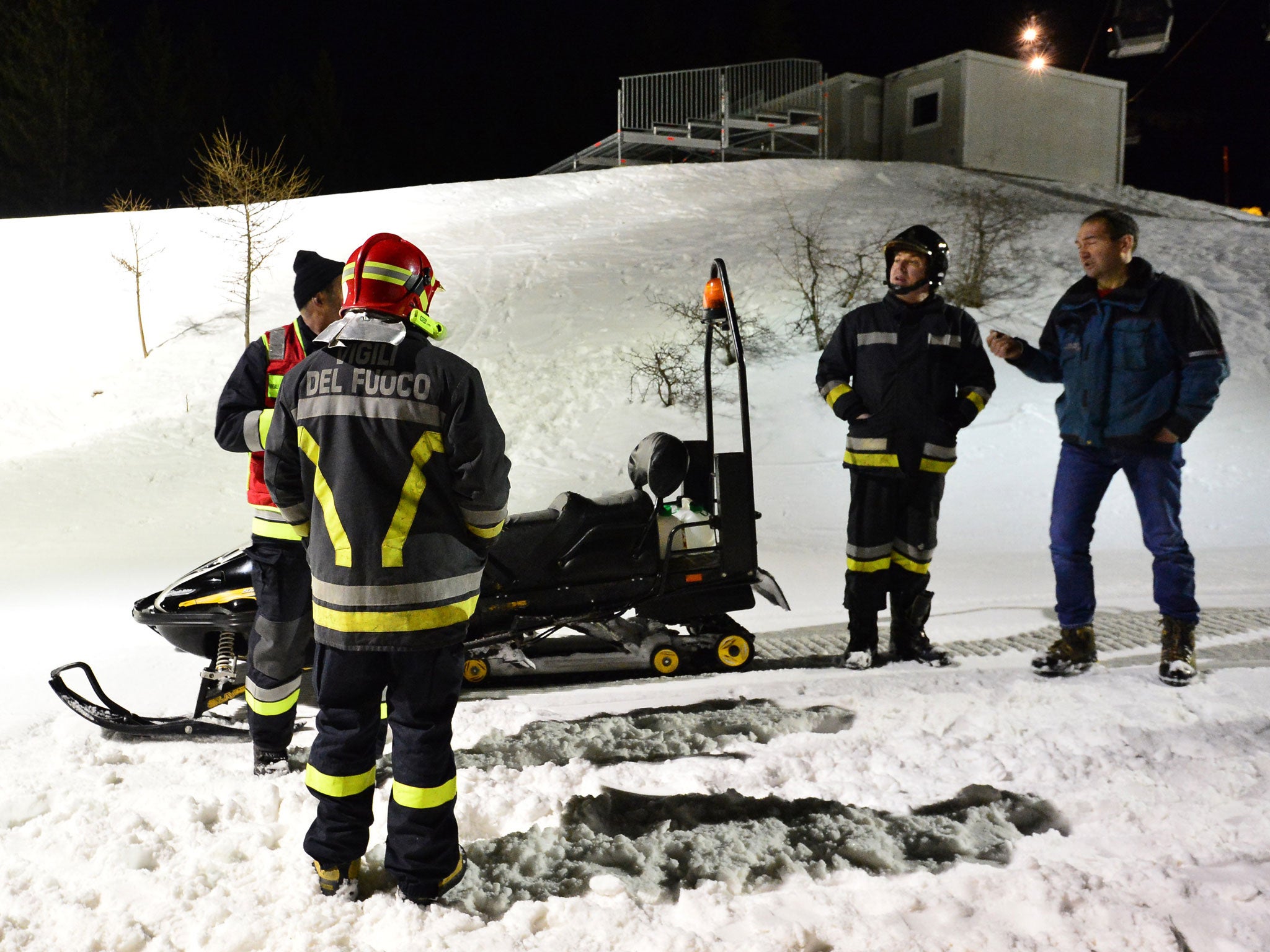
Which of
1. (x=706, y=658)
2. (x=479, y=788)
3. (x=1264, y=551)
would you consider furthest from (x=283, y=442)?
(x=1264, y=551)

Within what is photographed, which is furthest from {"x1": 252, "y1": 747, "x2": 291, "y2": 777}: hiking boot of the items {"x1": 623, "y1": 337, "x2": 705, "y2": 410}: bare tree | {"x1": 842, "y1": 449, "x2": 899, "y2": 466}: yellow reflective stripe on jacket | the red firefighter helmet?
{"x1": 623, "y1": 337, "x2": 705, "y2": 410}: bare tree

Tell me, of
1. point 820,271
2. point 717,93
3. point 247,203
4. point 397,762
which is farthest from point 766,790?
point 717,93

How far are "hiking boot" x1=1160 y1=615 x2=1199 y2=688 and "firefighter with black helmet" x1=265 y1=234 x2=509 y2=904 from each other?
2.81 meters

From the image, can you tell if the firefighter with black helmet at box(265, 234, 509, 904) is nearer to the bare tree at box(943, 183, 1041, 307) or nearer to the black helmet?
the black helmet

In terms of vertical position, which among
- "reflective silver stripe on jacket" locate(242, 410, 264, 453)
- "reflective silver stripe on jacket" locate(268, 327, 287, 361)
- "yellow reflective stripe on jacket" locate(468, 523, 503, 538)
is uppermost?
"reflective silver stripe on jacket" locate(268, 327, 287, 361)

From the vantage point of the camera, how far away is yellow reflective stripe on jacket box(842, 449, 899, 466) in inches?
163

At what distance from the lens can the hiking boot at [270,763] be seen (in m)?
3.01

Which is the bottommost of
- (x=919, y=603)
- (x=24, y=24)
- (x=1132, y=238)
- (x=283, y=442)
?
(x=919, y=603)

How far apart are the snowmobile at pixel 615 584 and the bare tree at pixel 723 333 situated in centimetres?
766

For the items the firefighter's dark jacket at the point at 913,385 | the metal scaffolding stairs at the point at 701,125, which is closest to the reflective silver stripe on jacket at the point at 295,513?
the firefighter's dark jacket at the point at 913,385

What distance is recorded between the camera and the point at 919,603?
4.24 meters

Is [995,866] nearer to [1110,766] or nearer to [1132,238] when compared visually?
[1110,766]

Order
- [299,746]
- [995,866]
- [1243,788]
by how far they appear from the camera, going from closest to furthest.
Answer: [995,866], [1243,788], [299,746]

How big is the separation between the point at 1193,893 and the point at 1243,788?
68 cm
